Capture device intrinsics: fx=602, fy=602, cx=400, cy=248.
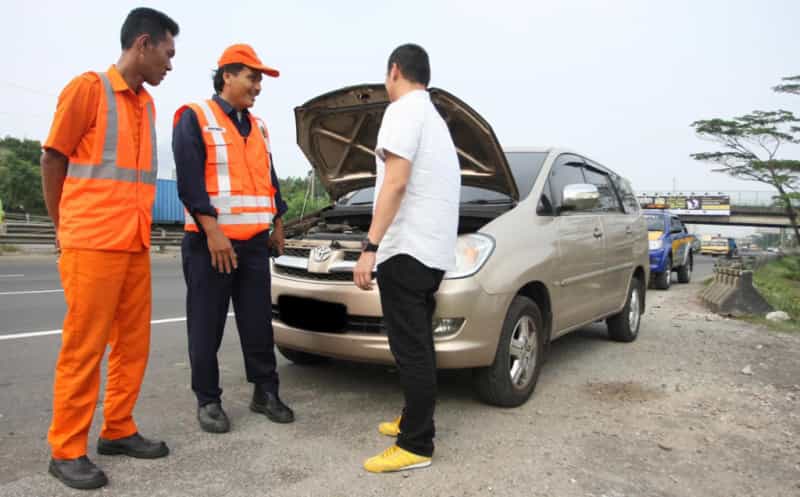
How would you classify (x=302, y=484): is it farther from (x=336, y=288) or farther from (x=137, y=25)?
(x=137, y=25)

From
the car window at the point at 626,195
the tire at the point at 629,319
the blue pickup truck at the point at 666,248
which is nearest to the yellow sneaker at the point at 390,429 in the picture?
the tire at the point at 629,319

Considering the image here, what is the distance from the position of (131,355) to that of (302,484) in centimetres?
103

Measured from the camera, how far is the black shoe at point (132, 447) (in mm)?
A: 2789

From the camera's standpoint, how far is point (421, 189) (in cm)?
274

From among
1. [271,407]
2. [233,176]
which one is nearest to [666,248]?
[271,407]

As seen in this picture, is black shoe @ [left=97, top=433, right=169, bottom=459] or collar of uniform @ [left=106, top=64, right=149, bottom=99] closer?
collar of uniform @ [left=106, top=64, right=149, bottom=99]

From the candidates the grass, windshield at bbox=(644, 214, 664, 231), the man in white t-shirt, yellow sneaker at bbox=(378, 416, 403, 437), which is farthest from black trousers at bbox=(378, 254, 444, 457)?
windshield at bbox=(644, 214, 664, 231)

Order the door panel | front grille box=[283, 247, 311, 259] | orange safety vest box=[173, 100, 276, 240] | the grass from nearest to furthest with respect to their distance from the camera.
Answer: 1. orange safety vest box=[173, 100, 276, 240]
2. front grille box=[283, 247, 311, 259]
3. the door panel
4. the grass

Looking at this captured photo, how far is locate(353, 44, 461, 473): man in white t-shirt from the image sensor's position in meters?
2.69

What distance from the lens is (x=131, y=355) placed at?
285cm

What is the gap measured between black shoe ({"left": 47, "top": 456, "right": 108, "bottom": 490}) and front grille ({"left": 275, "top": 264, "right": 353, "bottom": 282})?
1566 mm

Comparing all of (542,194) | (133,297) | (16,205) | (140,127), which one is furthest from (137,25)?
(16,205)

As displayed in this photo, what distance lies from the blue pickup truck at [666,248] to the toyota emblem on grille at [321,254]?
354 inches

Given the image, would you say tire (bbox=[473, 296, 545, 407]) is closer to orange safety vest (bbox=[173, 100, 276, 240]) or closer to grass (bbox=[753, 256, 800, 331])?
orange safety vest (bbox=[173, 100, 276, 240])
